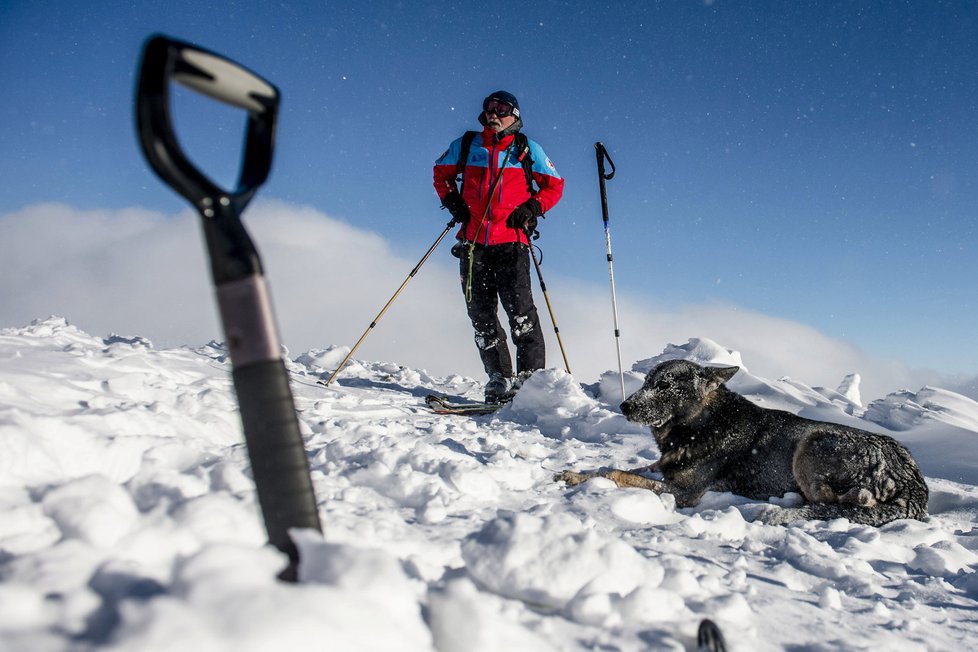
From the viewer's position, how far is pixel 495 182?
736 centimetres

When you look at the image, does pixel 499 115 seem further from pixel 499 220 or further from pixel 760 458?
pixel 760 458

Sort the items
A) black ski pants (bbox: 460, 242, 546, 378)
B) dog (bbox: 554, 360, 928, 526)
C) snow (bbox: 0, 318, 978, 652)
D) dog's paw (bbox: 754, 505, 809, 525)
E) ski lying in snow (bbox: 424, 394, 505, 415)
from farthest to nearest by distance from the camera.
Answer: black ski pants (bbox: 460, 242, 546, 378), ski lying in snow (bbox: 424, 394, 505, 415), dog (bbox: 554, 360, 928, 526), dog's paw (bbox: 754, 505, 809, 525), snow (bbox: 0, 318, 978, 652)

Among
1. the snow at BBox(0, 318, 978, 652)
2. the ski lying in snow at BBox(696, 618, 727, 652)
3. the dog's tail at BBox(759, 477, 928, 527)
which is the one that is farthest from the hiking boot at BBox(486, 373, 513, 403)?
the ski lying in snow at BBox(696, 618, 727, 652)

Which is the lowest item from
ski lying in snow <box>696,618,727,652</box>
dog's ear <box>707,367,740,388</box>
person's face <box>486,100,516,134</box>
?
ski lying in snow <box>696,618,727,652</box>

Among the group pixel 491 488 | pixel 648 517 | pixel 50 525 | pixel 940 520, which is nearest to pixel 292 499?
pixel 50 525

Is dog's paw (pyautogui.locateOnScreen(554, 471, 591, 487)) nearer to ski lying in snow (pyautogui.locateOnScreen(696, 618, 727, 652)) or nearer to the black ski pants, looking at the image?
ski lying in snow (pyautogui.locateOnScreen(696, 618, 727, 652))

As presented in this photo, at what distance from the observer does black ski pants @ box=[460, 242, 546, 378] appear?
755cm

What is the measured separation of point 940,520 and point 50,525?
4.43 meters

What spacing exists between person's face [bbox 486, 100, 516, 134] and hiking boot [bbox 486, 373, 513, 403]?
335 centimetres

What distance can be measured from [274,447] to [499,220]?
6.68 metres

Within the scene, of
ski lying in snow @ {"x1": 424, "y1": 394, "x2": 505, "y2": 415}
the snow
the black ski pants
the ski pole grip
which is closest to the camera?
the snow

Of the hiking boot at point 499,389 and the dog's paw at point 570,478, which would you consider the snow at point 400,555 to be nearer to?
the dog's paw at point 570,478

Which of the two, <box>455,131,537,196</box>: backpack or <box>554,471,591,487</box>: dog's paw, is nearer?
<box>554,471,591,487</box>: dog's paw

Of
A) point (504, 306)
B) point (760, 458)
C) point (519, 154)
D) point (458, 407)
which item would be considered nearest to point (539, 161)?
point (519, 154)
